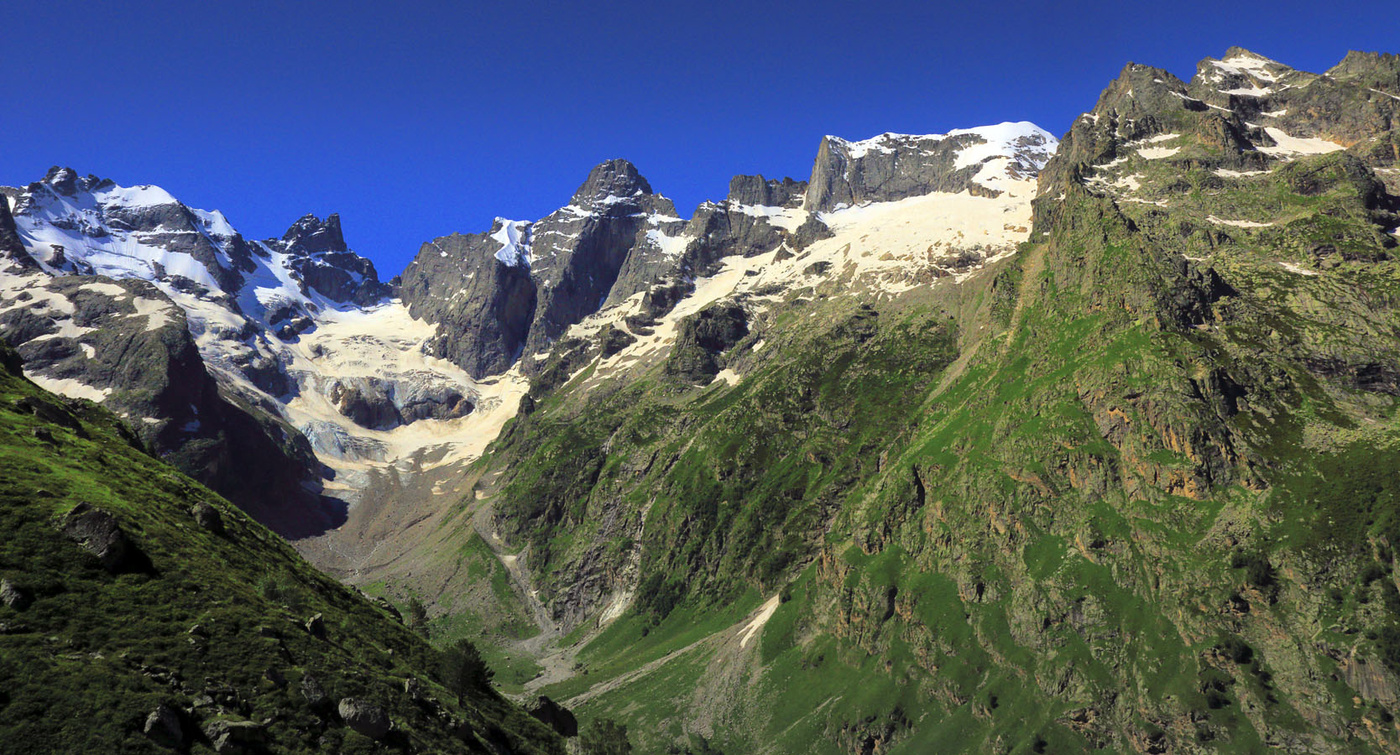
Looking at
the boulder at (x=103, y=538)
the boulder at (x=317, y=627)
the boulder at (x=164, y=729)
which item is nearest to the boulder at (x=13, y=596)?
the boulder at (x=103, y=538)

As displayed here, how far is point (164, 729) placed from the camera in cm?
4616

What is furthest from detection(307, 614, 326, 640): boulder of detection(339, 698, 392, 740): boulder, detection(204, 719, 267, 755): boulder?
detection(204, 719, 267, 755): boulder

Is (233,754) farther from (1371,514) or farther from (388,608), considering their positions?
(1371,514)

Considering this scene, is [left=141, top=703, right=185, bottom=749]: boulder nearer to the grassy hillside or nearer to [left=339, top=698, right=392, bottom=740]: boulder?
the grassy hillside

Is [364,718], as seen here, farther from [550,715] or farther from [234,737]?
[550,715]

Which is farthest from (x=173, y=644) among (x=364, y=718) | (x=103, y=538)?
(x=364, y=718)

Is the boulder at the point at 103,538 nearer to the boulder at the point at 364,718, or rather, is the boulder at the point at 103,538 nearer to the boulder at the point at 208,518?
the boulder at the point at 364,718

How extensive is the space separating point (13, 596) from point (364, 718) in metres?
24.8

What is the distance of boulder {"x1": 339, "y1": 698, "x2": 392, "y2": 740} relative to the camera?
55.0 metres

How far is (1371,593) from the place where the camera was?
171 meters

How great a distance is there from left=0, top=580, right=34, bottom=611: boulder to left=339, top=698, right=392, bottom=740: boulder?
22.3 meters

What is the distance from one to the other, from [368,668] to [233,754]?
23.5 m

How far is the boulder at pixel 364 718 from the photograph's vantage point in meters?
55.0

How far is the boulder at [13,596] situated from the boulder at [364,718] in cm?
2229
